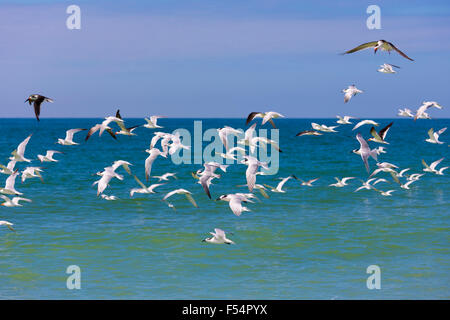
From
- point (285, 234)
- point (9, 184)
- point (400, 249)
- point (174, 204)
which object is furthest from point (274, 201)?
point (9, 184)

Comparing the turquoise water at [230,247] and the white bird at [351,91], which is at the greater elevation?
the white bird at [351,91]

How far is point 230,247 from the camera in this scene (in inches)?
1019

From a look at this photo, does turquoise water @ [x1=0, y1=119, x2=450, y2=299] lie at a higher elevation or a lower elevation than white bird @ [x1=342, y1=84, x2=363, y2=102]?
lower

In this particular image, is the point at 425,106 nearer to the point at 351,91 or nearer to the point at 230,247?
the point at 351,91

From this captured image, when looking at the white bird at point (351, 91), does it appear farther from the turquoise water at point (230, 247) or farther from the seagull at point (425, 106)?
the turquoise water at point (230, 247)

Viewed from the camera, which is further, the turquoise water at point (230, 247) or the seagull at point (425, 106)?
the seagull at point (425, 106)

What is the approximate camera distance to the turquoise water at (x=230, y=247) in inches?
805

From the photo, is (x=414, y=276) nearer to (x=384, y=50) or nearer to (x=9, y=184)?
(x=384, y=50)

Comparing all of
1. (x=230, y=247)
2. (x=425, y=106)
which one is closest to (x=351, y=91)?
(x=425, y=106)

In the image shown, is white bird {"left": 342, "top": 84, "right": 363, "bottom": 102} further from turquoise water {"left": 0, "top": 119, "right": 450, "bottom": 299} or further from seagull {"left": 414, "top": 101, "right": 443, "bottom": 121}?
turquoise water {"left": 0, "top": 119, "right": 450, "bottom": 299}

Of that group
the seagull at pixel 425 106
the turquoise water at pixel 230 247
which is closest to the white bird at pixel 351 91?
the seagull at pixel 425 106

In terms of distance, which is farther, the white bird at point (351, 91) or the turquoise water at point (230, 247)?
the white bird at point (351, 91)

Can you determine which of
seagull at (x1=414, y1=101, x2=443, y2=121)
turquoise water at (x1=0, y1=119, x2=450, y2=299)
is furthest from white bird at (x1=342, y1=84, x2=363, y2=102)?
turquoise water at (x1=0, y1=119, x2=450, y2=299)

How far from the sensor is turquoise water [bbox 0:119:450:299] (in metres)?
20.5
